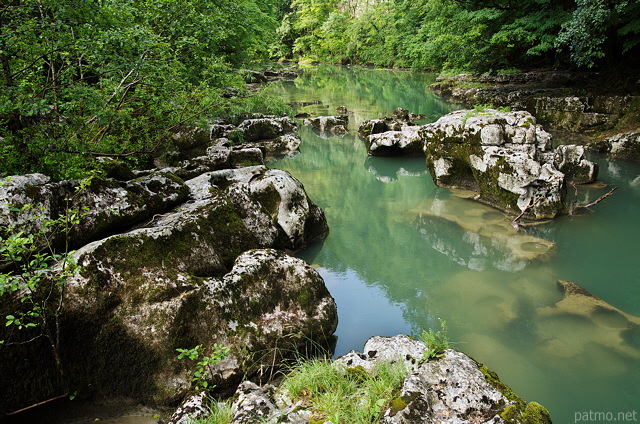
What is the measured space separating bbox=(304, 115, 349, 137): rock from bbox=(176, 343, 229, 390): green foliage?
1494 centimetres

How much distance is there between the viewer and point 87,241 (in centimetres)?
461

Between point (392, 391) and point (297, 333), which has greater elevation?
point (392, 391)

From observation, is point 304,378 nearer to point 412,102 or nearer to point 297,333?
point 297,333

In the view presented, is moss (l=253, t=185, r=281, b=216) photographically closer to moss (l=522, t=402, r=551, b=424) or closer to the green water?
the green water

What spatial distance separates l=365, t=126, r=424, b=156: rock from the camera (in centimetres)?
1375

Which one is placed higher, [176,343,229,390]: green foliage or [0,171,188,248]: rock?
[0,171,188,248]: rock

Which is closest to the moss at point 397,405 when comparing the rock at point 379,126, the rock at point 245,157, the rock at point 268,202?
the rock at point 268,202

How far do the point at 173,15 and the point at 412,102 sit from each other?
1831cm

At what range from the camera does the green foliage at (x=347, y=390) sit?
2957 millimetres

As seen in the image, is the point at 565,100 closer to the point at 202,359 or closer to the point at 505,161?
the point at 505,161

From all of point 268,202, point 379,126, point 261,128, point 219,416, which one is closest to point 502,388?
point 219,416

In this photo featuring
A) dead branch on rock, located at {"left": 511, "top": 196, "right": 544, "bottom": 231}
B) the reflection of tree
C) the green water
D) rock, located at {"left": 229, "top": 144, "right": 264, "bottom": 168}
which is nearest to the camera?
the green water

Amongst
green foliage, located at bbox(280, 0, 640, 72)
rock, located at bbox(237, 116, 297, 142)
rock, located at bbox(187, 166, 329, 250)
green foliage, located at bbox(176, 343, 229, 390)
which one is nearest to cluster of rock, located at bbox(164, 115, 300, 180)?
rock, located at bbox(237, 116, 297, 142)

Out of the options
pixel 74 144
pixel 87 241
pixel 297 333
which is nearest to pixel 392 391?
pixel 297 333
